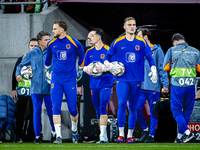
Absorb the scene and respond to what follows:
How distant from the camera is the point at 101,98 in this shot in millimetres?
9352

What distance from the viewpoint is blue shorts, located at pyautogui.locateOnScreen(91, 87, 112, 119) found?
365 inches

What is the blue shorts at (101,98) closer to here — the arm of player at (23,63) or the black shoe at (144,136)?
the black shoe at (144,136)

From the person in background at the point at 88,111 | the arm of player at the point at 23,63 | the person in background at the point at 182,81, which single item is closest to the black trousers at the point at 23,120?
the arm of player at the point at 23,63

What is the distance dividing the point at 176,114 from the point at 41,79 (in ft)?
9.08

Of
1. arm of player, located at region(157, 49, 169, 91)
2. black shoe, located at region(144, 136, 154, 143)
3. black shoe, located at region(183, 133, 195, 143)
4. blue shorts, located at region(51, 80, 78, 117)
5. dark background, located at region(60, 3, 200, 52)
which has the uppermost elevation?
dark background, located at region(60, 3, 200, 52)

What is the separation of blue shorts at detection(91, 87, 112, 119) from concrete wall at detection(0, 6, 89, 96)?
8.33ft

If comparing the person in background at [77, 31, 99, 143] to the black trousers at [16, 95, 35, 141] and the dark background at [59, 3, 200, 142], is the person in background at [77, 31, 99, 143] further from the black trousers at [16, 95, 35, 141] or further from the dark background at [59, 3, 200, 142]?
the dark background at [59, 3, 200, 142]

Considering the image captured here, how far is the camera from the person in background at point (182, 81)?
9.53 meters

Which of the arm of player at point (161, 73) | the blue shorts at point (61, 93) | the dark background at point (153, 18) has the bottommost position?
the blue shorts at point (61, 93)

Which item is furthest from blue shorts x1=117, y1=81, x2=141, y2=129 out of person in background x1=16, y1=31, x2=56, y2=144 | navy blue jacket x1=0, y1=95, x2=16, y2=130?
navy blue jacket x1=0, y1=95, x2=16, y2=130

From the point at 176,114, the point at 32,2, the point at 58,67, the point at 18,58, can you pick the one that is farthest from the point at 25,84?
the point at 176,114

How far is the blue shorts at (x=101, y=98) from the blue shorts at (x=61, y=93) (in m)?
0.54

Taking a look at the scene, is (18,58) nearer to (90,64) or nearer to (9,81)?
(9,81)

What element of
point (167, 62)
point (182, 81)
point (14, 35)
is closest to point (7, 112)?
point (14, 35)
